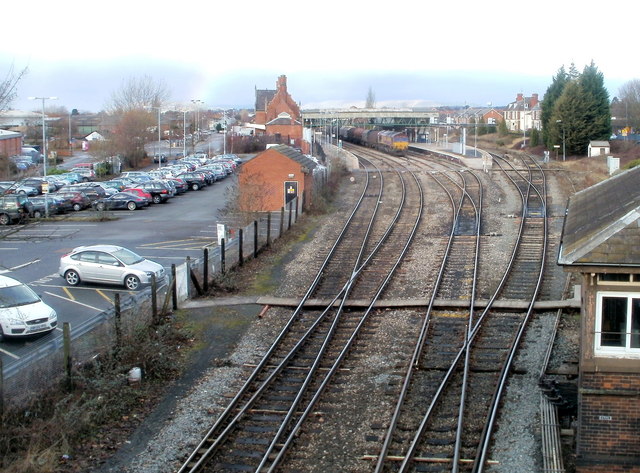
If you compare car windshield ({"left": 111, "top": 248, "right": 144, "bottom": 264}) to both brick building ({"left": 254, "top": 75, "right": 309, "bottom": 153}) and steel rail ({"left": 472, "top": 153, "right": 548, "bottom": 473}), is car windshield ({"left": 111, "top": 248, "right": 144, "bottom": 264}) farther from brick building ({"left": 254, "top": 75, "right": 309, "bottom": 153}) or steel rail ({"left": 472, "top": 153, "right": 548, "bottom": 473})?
brick building ({"left": 254, "top": 75, "right": 309, "bottom": 153})

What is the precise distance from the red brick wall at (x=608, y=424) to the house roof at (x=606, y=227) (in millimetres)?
1469

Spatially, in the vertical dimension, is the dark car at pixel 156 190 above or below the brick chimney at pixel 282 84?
below

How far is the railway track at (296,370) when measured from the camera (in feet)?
33.4

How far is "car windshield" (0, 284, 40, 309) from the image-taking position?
1567cm

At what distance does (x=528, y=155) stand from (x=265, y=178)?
3851 cm

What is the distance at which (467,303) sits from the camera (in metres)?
17.5

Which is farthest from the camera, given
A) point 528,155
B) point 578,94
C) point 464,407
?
point 528,155

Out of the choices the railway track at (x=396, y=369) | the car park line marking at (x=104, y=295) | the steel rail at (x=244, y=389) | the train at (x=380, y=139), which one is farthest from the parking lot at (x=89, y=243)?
the train at (x=380, y=139)

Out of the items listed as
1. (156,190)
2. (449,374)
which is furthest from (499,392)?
(156,190)

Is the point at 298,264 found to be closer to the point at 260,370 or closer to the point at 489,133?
the point at 260,370

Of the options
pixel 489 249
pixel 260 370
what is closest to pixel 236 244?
pixel 489 249

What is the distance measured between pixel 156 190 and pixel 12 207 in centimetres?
1033

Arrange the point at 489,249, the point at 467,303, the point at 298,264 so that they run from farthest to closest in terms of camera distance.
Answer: the point at 489,249, the point at 298,264, the point at 467,303

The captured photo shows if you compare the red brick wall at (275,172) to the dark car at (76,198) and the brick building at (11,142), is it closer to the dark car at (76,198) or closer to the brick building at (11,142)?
the dark car at (76,198)
